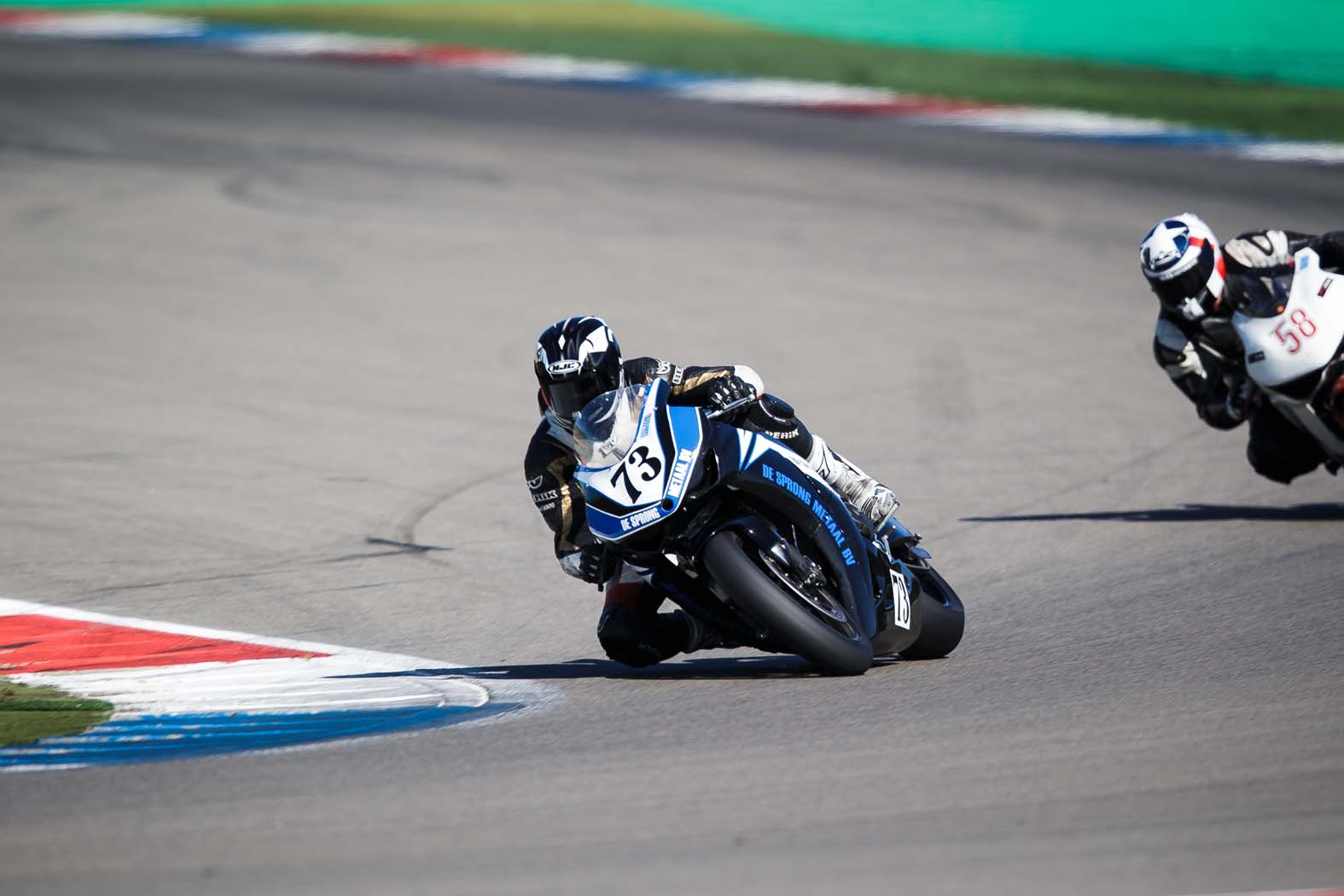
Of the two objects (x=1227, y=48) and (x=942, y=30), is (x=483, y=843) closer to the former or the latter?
(x=1227, y=48)

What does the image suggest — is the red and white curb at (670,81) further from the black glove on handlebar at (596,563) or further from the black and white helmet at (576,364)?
the black glove on handlebar at (596,563)

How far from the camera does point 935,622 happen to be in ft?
22.4

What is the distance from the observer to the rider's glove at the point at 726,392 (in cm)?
656

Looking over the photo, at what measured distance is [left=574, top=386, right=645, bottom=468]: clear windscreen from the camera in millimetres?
6145

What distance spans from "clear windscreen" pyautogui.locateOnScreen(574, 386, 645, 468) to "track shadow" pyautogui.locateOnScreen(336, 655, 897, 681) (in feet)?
3.40

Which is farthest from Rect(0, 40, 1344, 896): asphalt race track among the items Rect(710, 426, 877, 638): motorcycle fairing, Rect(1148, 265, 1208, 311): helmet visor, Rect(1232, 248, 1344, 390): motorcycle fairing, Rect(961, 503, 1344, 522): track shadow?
Rect(1148, 265, 1208, 311): helmet visor

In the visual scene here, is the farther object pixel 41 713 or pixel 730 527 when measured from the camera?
pixel 41 713

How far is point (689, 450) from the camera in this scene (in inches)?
243

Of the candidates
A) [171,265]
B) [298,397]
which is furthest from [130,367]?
[171,265]

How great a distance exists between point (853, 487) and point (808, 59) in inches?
703

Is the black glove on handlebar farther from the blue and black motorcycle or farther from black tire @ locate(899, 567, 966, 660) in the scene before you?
black tire @ locate(899, 567, 966, 660)

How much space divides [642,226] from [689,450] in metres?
11.0

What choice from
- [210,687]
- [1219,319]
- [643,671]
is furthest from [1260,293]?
[210,687]

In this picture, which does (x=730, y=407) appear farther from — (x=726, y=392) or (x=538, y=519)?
(x=538, y=519)
